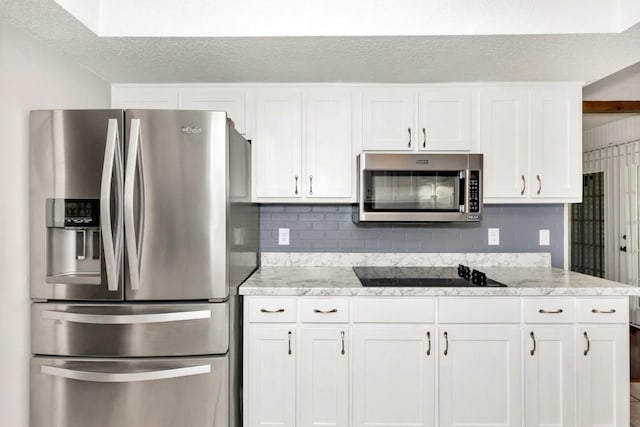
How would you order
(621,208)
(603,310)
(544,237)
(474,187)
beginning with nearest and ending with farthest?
(603,310), (474,187), (544,237), (621,208)

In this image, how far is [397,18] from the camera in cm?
197

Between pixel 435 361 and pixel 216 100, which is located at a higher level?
pixel 216 100

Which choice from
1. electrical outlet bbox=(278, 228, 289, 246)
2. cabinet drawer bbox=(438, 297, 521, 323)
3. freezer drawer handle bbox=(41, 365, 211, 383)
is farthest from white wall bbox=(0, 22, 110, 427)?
cabinet drawer bbox=(438, 297, 521, 323)

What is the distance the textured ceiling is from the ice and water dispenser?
0.83 m

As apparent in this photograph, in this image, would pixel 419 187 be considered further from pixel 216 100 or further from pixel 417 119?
pixel 216 100

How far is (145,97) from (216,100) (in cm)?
47

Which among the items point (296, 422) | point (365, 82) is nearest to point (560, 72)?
point (365, 82)

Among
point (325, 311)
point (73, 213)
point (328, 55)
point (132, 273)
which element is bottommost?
point (325, 311)

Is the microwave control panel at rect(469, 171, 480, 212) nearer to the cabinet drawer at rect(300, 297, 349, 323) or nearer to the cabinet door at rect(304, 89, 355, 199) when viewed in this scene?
the cabinet door at rect(304, 89, 355, 199)

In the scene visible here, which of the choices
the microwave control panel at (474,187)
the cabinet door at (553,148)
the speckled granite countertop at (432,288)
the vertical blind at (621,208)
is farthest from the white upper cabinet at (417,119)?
the vertical blind at (621,208)

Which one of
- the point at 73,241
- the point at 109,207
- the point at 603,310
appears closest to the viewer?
the point at 109,207

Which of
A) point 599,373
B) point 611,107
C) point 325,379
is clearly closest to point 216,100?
point 325,379

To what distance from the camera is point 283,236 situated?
Answer: 292cm

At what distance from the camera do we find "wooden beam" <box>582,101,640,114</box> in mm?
3371
